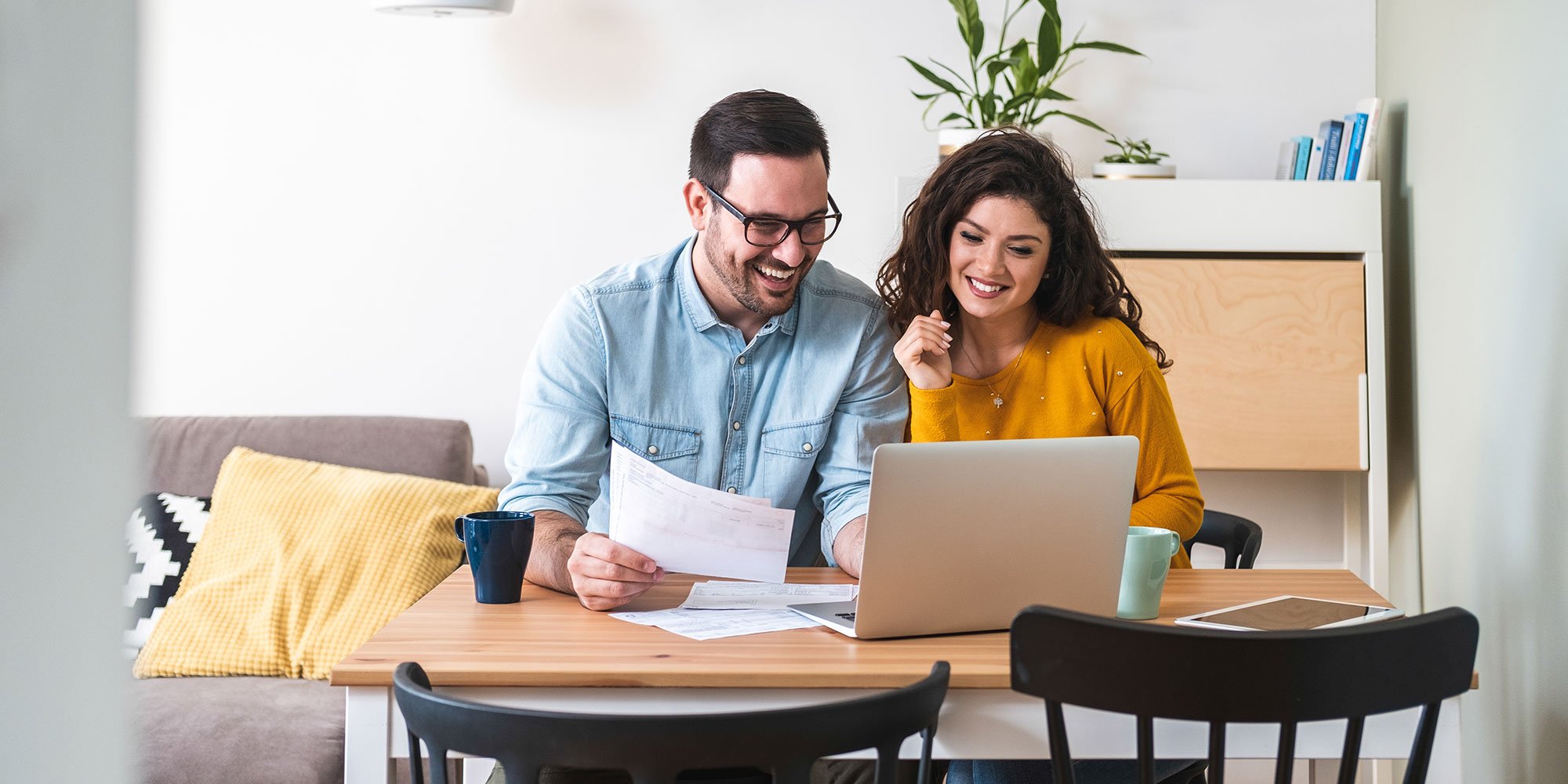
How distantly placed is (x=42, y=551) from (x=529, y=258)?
9.38ft

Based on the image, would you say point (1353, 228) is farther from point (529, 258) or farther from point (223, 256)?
point (223, 256)

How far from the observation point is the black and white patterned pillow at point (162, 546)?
7.90 feet

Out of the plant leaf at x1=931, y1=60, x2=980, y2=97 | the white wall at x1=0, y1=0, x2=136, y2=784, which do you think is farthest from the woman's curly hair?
the white wall at x1=0, y1=0, x2=136, y2=784

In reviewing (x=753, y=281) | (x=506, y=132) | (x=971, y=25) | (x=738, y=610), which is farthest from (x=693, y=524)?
(x=506, y=132)

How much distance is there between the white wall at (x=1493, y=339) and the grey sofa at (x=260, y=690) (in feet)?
6.32

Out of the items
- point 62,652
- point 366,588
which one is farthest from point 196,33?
point 62,652

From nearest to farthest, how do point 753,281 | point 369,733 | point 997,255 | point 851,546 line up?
1. point 369,733
2. point 851,546
3. point 753,281
4. point 997,255

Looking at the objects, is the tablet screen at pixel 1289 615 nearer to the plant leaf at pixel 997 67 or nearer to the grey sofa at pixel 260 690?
the grey sofa at pixel 260 690

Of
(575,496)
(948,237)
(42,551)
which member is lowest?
(575,496)

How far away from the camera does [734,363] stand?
1.78m

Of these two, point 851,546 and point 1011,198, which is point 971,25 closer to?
point 1011,198

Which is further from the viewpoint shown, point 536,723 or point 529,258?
point 529,258

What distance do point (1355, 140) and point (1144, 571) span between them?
173 cm

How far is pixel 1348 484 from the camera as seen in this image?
2947mm
